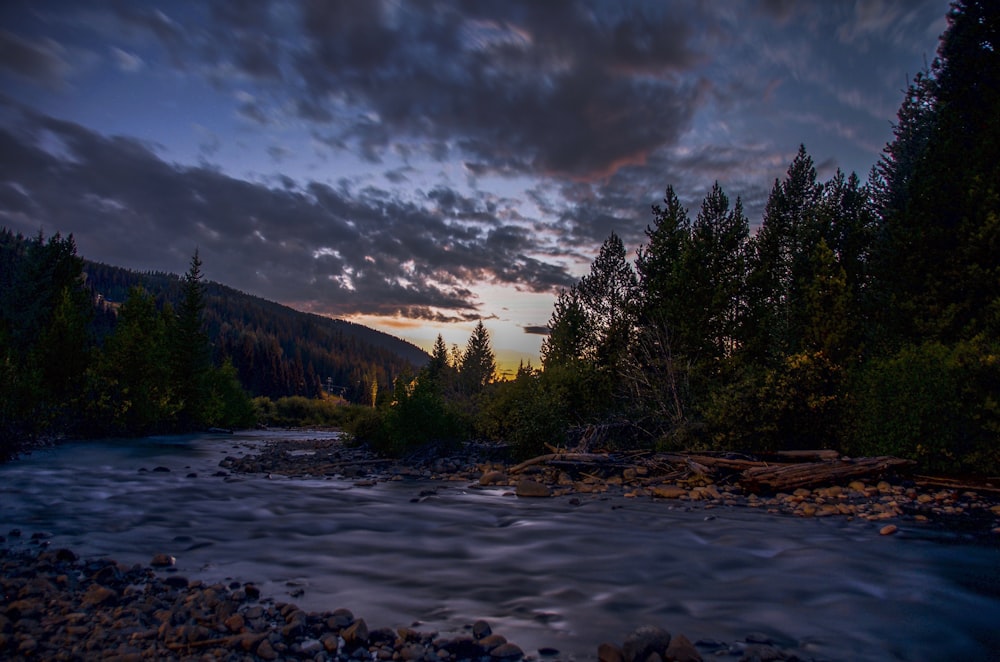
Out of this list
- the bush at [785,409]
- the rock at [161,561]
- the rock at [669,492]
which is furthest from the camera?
the bush at [785,409]

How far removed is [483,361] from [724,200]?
1692 inches

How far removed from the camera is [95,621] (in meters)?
4.58

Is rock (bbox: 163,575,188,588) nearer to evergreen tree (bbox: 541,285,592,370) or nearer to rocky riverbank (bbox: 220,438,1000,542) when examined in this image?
rocky riverbank (bbox: 220,438,1000,542)

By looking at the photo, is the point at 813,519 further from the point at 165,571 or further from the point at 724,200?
the point at 724,200

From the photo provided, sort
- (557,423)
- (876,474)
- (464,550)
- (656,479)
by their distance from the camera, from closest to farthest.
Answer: (464,550)
(876,474)
(656,479)
(557,423)

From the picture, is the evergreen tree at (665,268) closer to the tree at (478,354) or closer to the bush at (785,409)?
the bush at (785,409)

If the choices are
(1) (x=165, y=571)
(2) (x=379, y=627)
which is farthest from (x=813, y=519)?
(1) (x=165, y=571)

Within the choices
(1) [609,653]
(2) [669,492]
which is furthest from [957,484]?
(1) [609,653]

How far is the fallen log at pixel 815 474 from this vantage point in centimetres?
1296

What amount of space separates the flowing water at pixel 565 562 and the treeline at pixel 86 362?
1180cm

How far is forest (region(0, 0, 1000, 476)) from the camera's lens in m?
15.5

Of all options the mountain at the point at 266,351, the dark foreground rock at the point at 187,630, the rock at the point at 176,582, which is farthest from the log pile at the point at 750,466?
the mountain at the point at 266,351

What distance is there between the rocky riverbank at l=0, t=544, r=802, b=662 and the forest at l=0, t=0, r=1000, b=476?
41.7 ft

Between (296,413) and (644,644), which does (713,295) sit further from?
(296,413)
